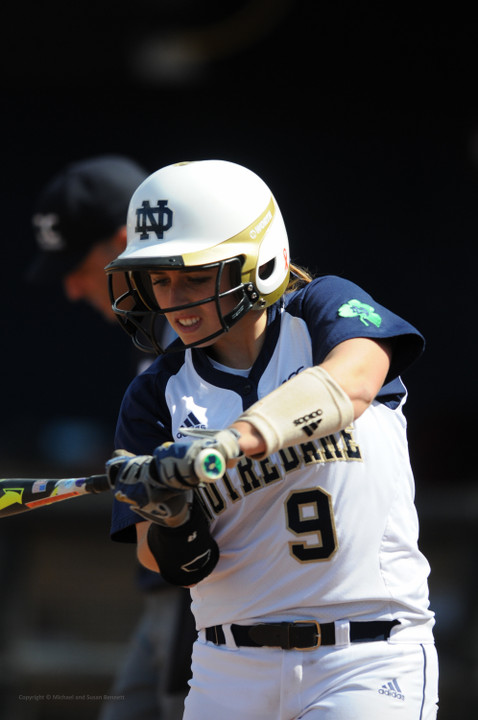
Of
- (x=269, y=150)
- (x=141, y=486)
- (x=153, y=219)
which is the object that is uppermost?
(x=269, y=150)

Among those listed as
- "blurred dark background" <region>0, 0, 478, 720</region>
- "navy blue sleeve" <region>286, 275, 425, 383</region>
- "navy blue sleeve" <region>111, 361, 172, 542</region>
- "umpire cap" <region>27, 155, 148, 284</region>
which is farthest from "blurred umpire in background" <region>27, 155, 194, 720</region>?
"blurred dark background" <region>0, 0, 478, 720</region>

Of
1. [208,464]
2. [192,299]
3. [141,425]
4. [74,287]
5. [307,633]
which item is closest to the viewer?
[208,464]

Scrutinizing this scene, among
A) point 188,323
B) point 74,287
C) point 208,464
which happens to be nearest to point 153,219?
point 188,323

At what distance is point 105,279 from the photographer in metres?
3.45

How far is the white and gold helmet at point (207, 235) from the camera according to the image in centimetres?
201

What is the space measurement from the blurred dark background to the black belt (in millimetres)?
4185

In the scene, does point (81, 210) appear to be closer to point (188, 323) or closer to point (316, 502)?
point (188, 323)

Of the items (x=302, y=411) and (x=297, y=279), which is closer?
(x=302, y=411)

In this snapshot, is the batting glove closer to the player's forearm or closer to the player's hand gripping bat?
the player's hand gripping bat

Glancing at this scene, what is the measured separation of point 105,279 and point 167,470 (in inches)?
74.8

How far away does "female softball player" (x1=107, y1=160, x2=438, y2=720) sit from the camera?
75.2 inches

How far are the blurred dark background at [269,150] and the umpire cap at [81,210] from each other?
108 inches

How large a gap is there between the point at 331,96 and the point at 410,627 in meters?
5.10

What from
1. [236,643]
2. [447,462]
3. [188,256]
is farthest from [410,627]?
[447,462]
